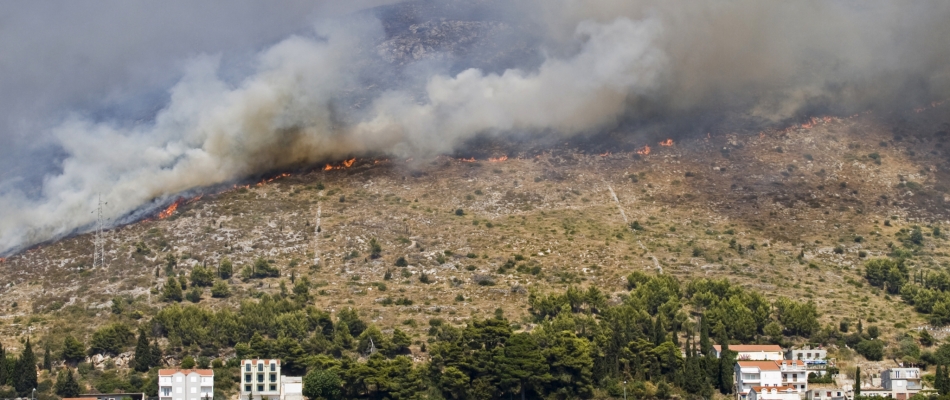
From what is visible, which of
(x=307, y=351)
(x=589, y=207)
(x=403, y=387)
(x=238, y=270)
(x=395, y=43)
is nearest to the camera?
(x=403, y=387)

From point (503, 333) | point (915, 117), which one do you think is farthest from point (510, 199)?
point (915, 117)

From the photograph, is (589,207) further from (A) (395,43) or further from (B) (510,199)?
(A) (395,43)

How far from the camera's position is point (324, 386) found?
4614 inches

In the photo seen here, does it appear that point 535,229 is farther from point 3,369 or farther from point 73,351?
point 3,369

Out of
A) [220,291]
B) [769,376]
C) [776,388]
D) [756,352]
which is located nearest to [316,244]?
[220,291]

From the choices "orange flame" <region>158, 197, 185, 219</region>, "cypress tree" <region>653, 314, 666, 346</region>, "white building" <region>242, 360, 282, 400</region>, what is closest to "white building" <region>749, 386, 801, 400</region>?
"cypress tree" <region>653, 314, 666, 346</region>

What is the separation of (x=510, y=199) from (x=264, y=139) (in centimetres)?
2592

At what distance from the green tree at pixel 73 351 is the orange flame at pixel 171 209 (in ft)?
98.0

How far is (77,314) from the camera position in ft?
436

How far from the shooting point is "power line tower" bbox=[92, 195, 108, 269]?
143375 mm

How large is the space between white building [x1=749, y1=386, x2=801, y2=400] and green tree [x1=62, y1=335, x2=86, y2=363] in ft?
173

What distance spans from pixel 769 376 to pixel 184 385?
44.7 meters

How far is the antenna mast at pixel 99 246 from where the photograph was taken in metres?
144

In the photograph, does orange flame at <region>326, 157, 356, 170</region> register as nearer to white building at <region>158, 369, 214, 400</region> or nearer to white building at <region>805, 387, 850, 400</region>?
white building at <region>158, 369, 214, 400</region>
